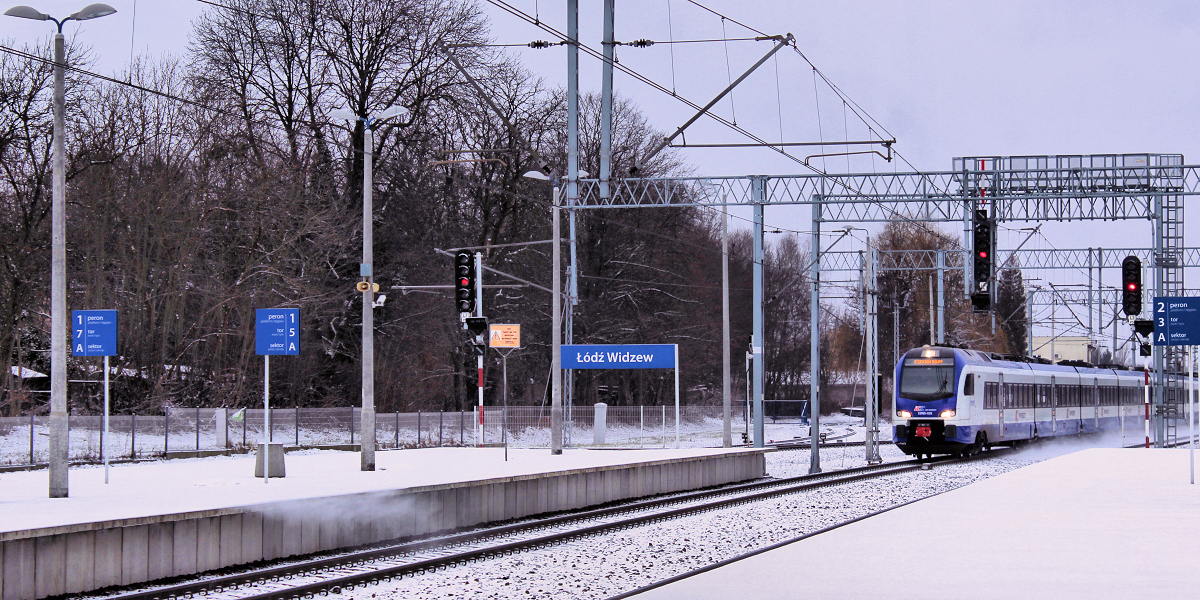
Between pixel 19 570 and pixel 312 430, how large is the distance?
1044 inches

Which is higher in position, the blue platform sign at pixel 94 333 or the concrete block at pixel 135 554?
the blue platform sign at pixel 94 333

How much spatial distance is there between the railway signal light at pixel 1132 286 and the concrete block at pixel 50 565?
84.0 ft

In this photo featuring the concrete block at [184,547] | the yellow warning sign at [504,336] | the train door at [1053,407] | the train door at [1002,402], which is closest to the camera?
the concrete block at [184,547]

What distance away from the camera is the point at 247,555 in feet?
49.2

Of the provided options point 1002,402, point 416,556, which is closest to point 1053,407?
point 1002,402

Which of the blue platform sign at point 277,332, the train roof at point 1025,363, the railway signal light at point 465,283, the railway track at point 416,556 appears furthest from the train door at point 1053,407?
the blue platform sign at point 277,332

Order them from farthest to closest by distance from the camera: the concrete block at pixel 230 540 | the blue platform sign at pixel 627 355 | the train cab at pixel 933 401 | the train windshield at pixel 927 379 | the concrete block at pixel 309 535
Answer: the blue platform sign at pixel 627 355, the train windshield at pixel 927 379, the train cab at pixel 933 401, the concrete block at pixel 309 535, the concrete block at pixel 230 540

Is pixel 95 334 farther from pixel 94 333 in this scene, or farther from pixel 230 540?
pixel 230 540

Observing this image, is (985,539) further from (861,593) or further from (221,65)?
(221,65)

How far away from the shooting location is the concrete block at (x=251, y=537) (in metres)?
15.0

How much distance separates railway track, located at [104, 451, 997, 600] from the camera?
12.8 metres

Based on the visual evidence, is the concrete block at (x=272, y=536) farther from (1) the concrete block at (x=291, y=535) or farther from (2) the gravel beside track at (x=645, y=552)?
(2) the gravel beside track at (x=645, y=552)

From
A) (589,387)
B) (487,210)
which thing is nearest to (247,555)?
(487,210)

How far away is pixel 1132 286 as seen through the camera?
31.8 m
